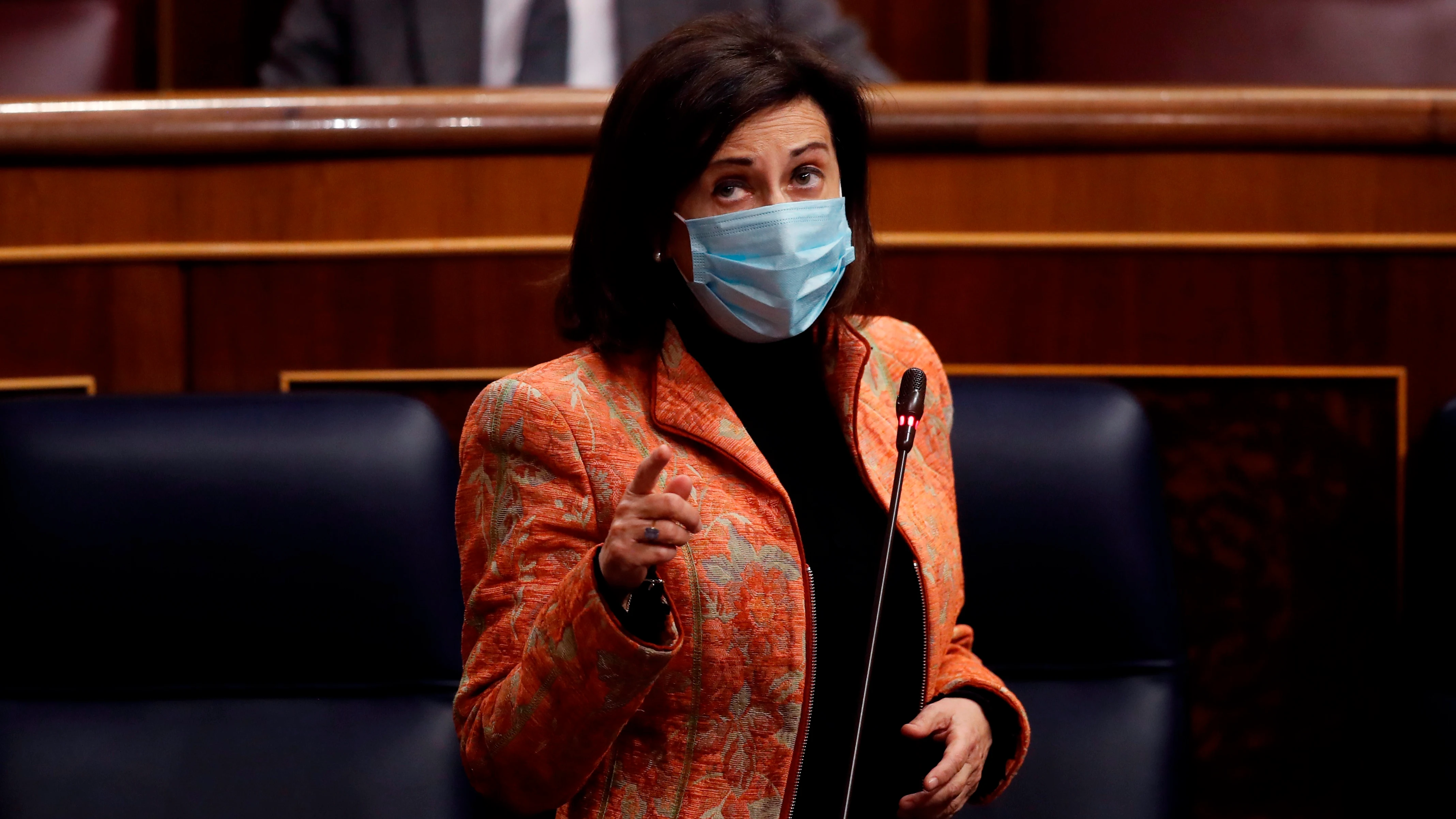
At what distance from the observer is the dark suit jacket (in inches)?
53.9

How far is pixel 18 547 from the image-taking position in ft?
2.49

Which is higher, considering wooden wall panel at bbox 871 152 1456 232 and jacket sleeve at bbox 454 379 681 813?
wooden wall panel at bbox 871 152 1456 232

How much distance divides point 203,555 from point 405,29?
2.49 feet

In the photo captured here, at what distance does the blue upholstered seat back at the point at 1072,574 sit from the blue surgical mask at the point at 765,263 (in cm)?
22

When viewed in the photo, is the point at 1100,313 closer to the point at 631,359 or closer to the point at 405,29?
the point at 631,359

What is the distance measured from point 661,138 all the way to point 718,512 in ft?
0.56

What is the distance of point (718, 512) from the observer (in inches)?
24.2

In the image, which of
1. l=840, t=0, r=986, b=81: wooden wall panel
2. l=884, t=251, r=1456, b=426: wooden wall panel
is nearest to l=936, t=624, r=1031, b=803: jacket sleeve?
l=884, t=251, r=1456, b=426: wooden wall panel

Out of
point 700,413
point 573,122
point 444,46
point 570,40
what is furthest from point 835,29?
point 700,413

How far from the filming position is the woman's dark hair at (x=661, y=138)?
2.06ft

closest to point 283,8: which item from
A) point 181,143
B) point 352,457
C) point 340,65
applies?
point 340,65

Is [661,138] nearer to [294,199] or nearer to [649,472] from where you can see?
[649,472]


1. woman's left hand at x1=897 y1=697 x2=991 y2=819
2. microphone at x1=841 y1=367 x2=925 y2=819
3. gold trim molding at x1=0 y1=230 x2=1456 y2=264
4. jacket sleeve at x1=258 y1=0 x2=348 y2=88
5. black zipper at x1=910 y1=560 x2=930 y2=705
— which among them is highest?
jacket sleeve at x1=258 y1=0 x2=348 y2=88

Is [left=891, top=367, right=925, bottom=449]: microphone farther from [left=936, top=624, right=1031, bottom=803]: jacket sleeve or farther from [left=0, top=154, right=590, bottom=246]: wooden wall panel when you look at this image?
[left=0, top=154, right=590, bottom=246]: wooden wall panel
